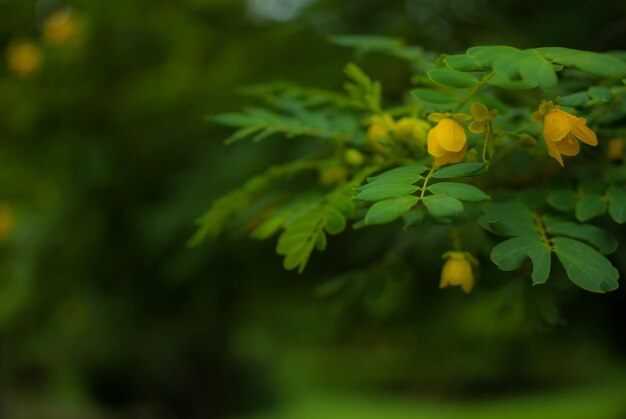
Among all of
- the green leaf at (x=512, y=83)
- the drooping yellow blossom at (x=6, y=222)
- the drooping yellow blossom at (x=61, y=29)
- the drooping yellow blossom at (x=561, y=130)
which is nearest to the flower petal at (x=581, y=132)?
the drooping yellow blossom at (x=561, y=130)

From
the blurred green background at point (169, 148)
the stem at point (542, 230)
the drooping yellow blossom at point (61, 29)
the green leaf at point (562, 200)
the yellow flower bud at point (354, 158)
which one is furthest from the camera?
the drooping yellow blossom at point (61, 29)

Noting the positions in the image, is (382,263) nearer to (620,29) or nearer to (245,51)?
(620,29)

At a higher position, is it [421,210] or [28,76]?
[28,76]

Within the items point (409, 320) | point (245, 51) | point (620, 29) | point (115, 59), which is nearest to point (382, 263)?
point (620, 29)

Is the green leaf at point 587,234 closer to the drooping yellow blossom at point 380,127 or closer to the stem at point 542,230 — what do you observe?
the stem at point 542,230

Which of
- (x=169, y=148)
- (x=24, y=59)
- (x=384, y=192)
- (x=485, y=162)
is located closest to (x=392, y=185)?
(x=384, y=192)

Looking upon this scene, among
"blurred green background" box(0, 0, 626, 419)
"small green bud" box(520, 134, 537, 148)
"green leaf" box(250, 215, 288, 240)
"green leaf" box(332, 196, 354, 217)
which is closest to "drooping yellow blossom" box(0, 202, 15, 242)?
"blurred green background" box(0, 0, 626, 419)
